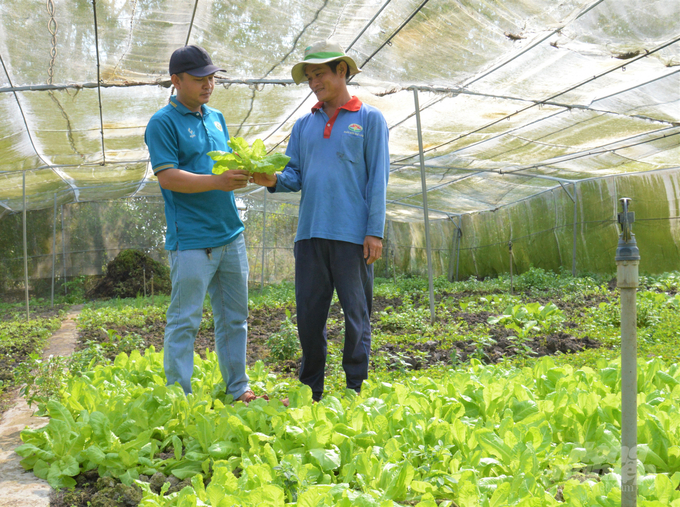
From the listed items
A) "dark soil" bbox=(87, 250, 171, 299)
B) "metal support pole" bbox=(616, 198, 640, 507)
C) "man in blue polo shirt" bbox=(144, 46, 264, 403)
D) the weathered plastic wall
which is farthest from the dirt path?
"dark soil" bbox=(87, 250, 171, 299)

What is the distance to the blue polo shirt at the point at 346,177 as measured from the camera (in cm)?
255

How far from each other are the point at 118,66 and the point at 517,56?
12.5 ft

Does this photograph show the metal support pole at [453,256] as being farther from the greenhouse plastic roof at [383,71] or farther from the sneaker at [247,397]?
the sneaker at [247,397]

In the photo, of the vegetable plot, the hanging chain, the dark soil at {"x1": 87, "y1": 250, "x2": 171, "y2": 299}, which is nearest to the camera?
the vegetable plot

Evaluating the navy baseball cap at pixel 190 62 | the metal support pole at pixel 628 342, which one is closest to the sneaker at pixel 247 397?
the navy baseball cap at pixel 190 62

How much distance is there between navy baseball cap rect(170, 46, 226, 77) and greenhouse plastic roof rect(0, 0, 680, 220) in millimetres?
1886

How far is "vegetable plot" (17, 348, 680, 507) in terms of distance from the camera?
1499mm

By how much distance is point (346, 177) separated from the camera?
2588 millimetres

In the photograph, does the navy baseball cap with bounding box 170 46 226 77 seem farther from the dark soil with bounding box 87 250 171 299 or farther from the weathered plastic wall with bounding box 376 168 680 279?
the dark soil with bounding box 87 250 171 299

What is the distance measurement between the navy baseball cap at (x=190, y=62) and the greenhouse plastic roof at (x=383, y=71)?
1886 mm

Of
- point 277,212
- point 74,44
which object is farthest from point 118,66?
point 277,212

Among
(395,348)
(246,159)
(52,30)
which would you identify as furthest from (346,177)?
(52,30)

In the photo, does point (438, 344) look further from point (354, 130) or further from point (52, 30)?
point (52, 30)

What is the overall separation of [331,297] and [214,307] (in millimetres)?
647
